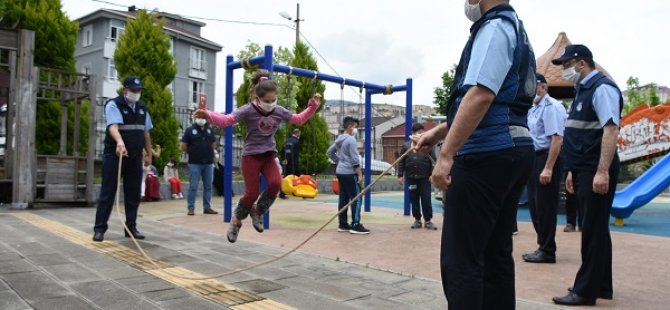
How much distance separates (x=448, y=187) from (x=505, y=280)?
64cm

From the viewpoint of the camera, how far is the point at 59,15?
1363cm

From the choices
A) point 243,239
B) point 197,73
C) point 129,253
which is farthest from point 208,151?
point 197,73

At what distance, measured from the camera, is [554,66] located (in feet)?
43.1

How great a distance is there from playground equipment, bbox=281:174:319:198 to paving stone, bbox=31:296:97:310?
10820 mm

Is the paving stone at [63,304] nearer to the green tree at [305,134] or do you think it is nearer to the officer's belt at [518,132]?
the officer's belt at [518,132]

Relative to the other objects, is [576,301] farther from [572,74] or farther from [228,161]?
[228,161]

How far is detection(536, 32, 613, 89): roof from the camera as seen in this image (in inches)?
503

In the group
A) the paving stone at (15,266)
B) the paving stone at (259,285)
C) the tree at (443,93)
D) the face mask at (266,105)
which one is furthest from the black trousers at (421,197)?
the tree at (443,93)

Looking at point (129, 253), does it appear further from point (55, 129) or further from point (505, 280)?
point (55, 129)

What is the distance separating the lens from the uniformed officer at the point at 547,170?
5.21 m

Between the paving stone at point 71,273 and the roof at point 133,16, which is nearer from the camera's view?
the paving stone at point 71,273

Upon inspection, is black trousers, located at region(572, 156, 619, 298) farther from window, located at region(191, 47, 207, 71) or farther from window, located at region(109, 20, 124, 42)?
window, located at region(191, 47, 207, 71)

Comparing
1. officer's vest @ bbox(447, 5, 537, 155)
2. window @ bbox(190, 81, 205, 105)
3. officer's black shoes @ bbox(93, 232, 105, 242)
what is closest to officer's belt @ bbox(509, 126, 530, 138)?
officer's vest @ bbox(447, 5, 537, 155)

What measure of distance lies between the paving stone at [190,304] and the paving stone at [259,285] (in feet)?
1.46
